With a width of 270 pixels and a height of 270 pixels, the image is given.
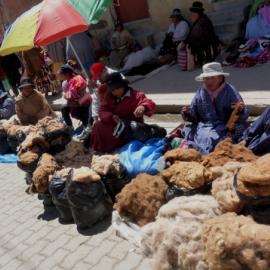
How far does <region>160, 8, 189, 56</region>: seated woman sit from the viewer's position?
962 cm

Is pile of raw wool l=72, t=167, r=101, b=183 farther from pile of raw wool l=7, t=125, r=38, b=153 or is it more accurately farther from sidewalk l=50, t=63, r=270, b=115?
sidewalk l=50, t=63, r=270, b=115

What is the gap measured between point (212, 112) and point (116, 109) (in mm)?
1273

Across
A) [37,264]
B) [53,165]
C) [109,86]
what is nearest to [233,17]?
[109,86]

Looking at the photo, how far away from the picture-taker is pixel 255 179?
2.83 metres

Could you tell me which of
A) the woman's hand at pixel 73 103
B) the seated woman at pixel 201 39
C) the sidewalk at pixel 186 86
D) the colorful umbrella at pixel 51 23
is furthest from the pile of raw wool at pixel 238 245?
the seated woman at pixel 201 39

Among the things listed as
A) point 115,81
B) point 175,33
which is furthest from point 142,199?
point 175,33

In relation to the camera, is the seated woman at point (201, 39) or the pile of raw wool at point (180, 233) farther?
the seated woman at point (201, 39)

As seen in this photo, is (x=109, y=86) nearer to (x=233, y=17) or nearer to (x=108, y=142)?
(x=108, y=142)

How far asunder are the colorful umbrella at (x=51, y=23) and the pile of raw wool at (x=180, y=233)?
264 cm

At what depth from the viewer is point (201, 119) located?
15.8ft

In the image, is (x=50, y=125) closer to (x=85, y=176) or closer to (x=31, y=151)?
(x=31, y=151)

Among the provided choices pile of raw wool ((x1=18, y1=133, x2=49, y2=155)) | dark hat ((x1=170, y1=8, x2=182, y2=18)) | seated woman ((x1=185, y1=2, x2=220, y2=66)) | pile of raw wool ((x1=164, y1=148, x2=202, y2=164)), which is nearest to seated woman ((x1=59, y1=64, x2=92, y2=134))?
pile of raw wool ((x1=18, y1=133, x2=49, y2=155))

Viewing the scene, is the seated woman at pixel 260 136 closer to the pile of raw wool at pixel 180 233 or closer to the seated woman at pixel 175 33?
the pile of raw wool at pixel 180 233

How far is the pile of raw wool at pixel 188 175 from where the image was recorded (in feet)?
11.5
